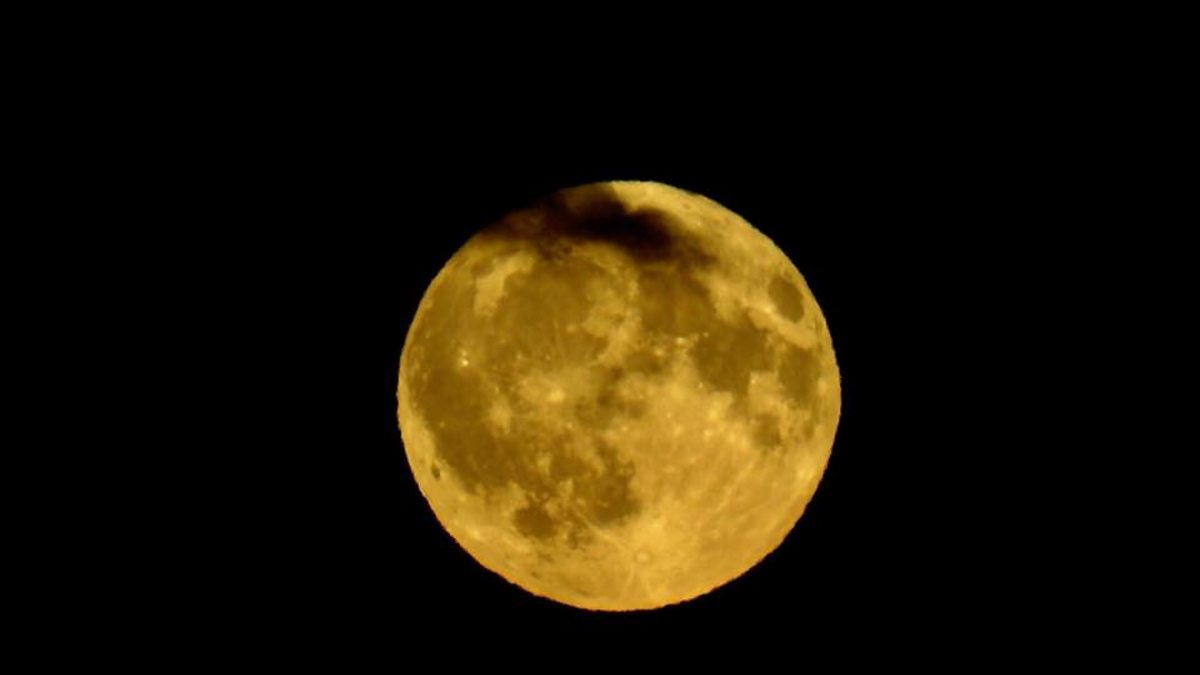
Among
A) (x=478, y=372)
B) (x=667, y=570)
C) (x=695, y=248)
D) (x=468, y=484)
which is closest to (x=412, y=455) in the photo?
(x=468, y=484)

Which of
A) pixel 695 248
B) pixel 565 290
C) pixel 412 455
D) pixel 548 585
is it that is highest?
pixel 695 248

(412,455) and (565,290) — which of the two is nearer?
(565,290)

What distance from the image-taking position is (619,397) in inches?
118

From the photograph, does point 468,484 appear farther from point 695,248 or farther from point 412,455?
point 695,248

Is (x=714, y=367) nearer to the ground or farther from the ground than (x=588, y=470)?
farther from the ground

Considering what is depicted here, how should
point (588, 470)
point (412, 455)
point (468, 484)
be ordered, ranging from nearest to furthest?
point (588, 470), point (468, 484), point (412, 455)

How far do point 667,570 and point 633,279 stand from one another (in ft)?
4.00

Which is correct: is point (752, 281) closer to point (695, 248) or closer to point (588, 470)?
point (695, 248)

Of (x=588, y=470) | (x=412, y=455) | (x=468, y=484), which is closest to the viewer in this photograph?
(x=588, y=470)

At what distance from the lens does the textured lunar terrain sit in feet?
9.98

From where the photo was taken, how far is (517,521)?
10.6ft

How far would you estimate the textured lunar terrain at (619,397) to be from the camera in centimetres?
304

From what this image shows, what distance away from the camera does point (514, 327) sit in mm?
3121

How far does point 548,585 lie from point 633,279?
4.59ft
